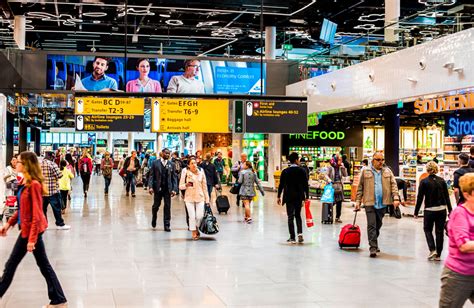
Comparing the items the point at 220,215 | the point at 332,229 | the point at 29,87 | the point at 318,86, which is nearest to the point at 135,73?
the point at 29,87

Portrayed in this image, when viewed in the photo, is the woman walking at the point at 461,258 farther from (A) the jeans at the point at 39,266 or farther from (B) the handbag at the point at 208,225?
(B) the handbag at the point at 208,225

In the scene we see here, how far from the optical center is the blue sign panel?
26.9 meters

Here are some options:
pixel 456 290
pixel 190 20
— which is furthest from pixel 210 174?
pixel 190 20

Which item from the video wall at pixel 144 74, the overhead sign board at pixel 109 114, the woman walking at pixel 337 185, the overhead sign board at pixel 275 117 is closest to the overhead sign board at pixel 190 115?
the overhead sign board at pixel 109 114

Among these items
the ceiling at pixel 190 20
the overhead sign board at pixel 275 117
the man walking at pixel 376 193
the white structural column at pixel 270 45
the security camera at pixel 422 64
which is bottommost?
the man walking at pixel 376 193

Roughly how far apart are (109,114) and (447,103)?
346 inches

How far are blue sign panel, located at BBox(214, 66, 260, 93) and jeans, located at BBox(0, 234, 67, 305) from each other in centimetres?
1996

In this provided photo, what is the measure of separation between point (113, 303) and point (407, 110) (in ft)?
78.7

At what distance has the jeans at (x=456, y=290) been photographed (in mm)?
5168

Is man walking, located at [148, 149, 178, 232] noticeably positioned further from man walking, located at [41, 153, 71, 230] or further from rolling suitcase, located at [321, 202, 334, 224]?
rolling suitcase, located at [321, 202, 334, 224]

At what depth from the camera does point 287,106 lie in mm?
16719

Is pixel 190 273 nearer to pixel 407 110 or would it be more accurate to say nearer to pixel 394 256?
pixel 394 256

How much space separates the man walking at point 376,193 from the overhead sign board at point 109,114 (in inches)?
272

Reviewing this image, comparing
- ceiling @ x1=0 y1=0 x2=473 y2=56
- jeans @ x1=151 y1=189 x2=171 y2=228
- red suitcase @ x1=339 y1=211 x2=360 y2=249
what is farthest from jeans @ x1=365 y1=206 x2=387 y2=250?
ceiling @ x1=0 y1=0 x2=473 y2=56
